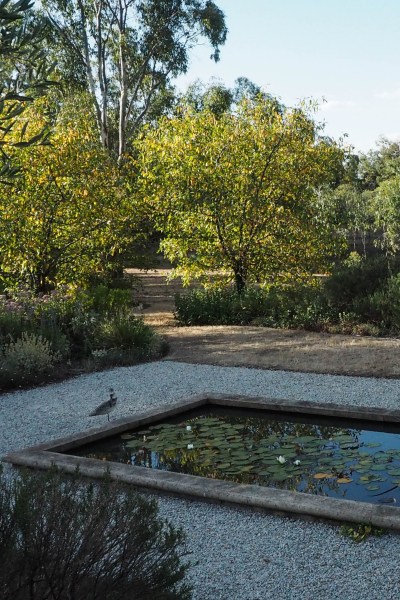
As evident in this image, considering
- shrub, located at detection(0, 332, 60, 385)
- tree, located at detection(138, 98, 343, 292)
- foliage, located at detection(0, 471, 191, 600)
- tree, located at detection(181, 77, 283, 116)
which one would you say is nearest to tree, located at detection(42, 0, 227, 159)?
tree, located at detection(181, 77, 283, 116)

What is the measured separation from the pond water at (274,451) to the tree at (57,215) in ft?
22.1

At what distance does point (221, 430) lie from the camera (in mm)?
6594

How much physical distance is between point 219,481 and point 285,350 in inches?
230

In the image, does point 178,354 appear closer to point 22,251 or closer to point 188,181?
point 22,251

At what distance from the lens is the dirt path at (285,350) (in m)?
9.53

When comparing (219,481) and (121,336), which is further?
(121,336)

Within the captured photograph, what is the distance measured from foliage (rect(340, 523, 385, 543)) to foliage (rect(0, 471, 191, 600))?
1.56 metres

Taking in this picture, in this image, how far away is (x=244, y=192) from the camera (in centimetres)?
1469

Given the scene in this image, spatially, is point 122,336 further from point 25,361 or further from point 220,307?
point 220,307

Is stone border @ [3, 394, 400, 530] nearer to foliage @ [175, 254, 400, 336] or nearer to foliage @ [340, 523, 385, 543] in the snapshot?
foliage @ [340, 523, 385, 543]

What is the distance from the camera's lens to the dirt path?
9531 millimetres

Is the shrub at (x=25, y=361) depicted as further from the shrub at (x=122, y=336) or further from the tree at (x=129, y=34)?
the tree at (x=129, y=34)

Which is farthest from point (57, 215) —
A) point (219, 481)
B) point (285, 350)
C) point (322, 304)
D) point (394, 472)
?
point (394, 472)

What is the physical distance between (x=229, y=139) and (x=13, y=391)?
767 cm
